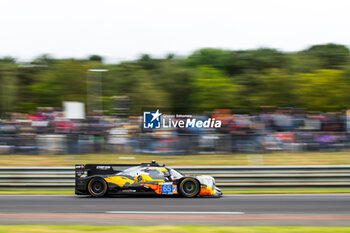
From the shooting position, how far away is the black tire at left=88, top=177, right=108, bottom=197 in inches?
448

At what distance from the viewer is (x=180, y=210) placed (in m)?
8.92

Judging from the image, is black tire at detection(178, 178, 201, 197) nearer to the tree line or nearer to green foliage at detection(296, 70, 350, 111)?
the tree line

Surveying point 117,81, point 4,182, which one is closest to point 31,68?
point 117,81

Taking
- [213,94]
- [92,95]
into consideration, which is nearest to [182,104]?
[213,94]

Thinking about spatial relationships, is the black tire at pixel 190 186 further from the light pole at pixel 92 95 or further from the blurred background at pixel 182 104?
the light pole at pixel 92 95

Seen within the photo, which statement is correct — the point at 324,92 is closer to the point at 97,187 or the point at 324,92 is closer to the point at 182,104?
the point at 182,104

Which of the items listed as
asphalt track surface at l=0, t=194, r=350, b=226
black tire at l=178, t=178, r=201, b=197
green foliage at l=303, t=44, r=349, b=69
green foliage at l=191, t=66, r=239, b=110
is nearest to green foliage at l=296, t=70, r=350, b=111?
green foliage at l=191, t=66, r=239, b=110

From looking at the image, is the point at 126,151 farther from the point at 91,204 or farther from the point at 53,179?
the point at 91,204

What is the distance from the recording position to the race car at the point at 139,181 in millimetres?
11234

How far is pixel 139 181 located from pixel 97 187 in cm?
103

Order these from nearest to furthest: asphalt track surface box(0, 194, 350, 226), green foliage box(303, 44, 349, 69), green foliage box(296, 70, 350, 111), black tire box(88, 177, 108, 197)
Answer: asphalt track surface box(0, 194, 350, 226), black tire box(88, 177, 108, 197), green foliage box(296, 70, 350, 111), green foliage box(303, 44, 349, 69)

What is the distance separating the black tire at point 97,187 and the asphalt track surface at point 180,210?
240mm

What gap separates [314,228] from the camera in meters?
6.94

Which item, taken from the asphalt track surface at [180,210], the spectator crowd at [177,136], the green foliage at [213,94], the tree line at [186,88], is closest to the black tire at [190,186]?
the asphalt track surface at [180,210]
